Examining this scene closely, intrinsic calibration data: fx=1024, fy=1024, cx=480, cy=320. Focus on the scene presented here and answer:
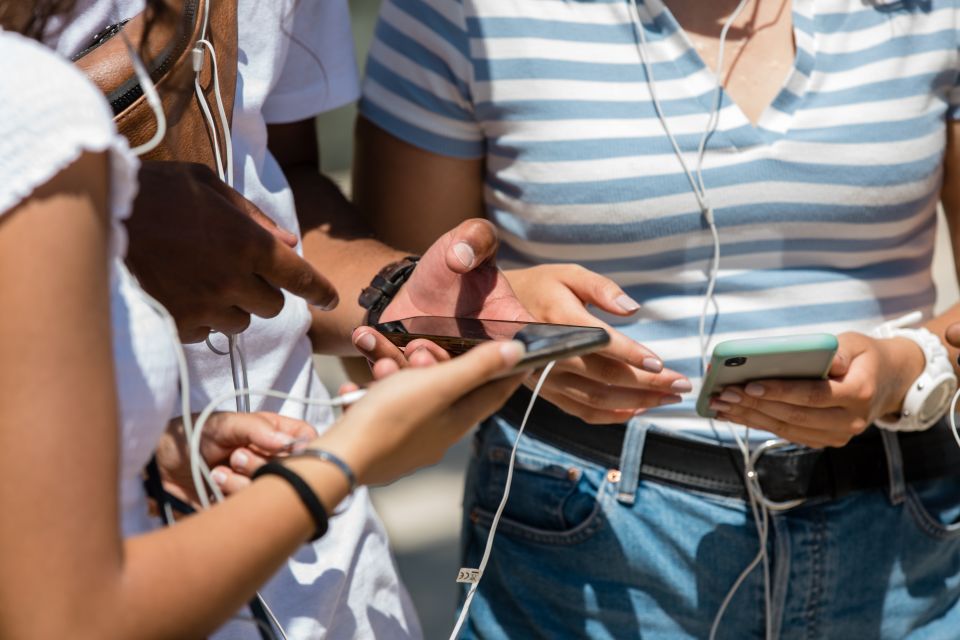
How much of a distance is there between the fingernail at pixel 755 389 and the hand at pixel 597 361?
7 cm

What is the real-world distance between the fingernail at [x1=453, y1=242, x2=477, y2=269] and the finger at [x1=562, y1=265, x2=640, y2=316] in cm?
12

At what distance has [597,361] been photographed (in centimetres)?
103

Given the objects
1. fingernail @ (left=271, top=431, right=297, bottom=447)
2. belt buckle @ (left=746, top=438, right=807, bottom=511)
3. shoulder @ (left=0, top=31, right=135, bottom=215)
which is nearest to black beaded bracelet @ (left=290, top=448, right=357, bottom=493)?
fingernail @ (left=271, top=431, right=297, bottom=447)

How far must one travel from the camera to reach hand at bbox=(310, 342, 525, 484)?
65cm

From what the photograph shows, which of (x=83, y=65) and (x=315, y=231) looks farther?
(x=315, y=231)

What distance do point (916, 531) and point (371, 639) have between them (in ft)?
2.22

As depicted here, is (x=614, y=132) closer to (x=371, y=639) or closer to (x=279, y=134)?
(x=279, y=134)

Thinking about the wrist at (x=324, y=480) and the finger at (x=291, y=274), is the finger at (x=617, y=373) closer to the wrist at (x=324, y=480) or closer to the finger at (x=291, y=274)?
the finger at (x=291, y=274)

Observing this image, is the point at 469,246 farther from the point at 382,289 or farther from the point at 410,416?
the point at 410,416

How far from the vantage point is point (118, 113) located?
82 centimetres

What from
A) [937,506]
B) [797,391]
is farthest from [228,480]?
[937,506]

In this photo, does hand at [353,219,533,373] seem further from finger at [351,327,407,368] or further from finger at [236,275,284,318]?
finger at [236,275,284,318]

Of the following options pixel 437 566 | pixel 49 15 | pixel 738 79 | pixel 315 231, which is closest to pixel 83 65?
pixel 49 15

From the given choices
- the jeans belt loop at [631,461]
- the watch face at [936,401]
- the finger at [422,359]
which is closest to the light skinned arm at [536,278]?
the jeans belt loop at [631,461]
